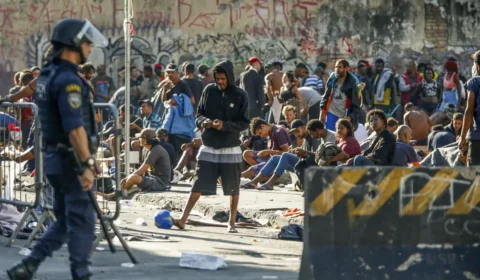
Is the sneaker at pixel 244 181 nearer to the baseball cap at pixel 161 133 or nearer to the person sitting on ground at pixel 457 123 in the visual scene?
the baseball cap at pixel 161 133

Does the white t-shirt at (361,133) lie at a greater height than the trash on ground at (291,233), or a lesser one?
greater

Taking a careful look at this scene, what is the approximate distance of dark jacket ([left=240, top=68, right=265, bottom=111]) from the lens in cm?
2120

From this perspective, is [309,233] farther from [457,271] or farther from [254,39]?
[254,39]

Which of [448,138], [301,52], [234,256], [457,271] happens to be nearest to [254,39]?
[301,52]

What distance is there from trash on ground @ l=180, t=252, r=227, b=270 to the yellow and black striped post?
5.37 ft

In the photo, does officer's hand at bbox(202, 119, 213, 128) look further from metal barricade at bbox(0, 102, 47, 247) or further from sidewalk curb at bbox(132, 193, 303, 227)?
metal barricade at bbox(0, 102, 47, 247)

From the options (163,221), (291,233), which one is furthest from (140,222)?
(291,233)

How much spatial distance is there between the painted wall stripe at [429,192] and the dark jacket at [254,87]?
43.8 ft

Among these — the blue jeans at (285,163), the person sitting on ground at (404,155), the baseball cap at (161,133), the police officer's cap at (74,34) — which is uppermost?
the police officer's cap at (74,34)

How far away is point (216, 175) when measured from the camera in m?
12.7

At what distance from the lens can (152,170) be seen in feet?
54.4

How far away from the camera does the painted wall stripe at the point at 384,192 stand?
7.77 m

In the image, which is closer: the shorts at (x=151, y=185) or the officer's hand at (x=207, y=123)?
the officer's hand at (x=207, y=123)

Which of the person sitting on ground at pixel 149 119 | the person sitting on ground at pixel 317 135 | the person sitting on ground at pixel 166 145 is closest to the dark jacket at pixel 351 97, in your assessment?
the person sitting on ground at pixel 317 135
